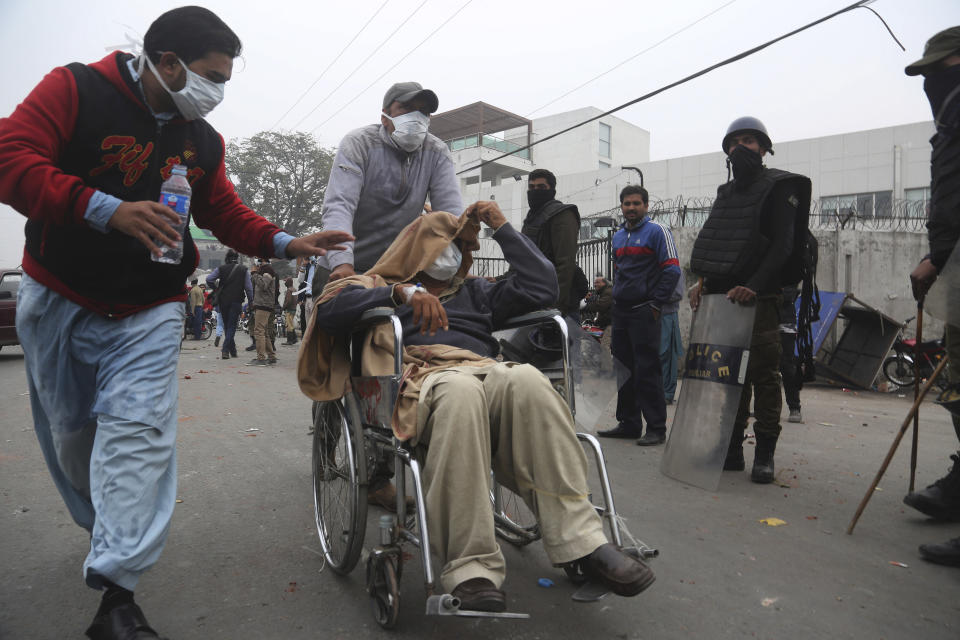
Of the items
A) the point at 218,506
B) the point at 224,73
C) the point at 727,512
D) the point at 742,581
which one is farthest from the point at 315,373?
the point at 727,512

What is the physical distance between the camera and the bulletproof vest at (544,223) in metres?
4.81

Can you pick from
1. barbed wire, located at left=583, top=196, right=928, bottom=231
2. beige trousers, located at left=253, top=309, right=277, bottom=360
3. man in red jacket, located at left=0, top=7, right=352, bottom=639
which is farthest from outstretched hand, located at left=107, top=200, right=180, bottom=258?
beige trousers, located at left=253, top=309, right=277, bottom=360

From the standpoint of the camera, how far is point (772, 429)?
4.02 m

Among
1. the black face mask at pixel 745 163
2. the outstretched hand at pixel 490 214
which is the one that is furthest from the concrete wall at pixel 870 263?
the outstretched hand at pixel 490 214

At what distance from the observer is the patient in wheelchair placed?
1.93 metres

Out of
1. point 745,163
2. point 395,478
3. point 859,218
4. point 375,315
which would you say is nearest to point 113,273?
point 375,315

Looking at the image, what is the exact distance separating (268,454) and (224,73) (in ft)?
9.95

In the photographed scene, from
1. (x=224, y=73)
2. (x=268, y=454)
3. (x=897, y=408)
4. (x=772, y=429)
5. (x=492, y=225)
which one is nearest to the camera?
(x=224, y=73)

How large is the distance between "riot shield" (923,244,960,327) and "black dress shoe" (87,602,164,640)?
316 cm

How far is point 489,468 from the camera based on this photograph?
2.02 m

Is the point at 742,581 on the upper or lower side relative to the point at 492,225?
lower

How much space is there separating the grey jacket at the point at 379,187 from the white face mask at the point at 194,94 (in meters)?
1.04

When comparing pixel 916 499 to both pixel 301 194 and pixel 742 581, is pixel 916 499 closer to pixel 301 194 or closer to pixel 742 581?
pixel 742 581

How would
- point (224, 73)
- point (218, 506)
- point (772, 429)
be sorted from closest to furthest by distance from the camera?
point (224, 73) < point (218, 506) < point (772, 429)
